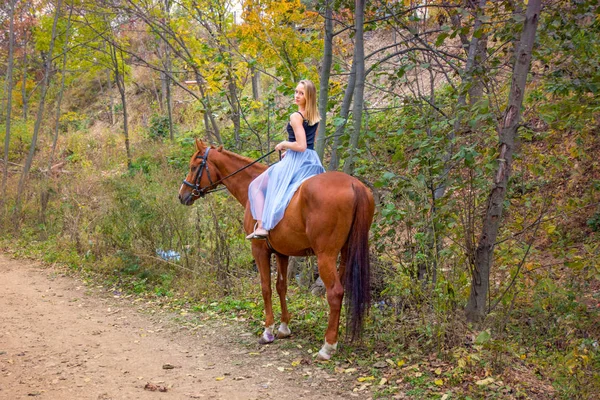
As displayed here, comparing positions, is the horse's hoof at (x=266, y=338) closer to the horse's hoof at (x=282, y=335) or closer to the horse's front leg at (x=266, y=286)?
the horse's front leg at (x=266, y=286)

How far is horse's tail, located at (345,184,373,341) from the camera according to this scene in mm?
5371

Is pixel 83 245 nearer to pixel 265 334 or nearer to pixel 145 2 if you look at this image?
pixel 145 2

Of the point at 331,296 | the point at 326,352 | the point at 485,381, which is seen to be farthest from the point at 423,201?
the point at 485,381

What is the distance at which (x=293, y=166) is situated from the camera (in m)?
6.04

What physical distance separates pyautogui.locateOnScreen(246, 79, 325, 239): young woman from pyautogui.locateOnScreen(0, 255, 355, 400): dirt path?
1404mm

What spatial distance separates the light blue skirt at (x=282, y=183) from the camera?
5926mm

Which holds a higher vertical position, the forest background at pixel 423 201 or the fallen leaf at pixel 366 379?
the forest background at pixel 423 201

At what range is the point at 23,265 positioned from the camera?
1132cm

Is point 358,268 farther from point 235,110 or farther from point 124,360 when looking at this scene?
point 235,110

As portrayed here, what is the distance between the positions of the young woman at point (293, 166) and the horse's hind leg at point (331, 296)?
2.48ft

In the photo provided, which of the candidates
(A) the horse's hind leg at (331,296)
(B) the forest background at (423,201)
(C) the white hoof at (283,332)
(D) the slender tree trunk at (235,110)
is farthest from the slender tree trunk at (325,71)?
(A) the horse's hind leg at (331,296)

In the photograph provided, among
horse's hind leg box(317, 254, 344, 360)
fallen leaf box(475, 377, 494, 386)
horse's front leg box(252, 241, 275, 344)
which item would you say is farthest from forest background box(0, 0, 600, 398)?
horse's front leg box(252, 241, 275, 344)

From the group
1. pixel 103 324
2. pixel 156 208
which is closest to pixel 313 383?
pixel 103 324

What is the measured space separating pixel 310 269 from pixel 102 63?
1290 cm
